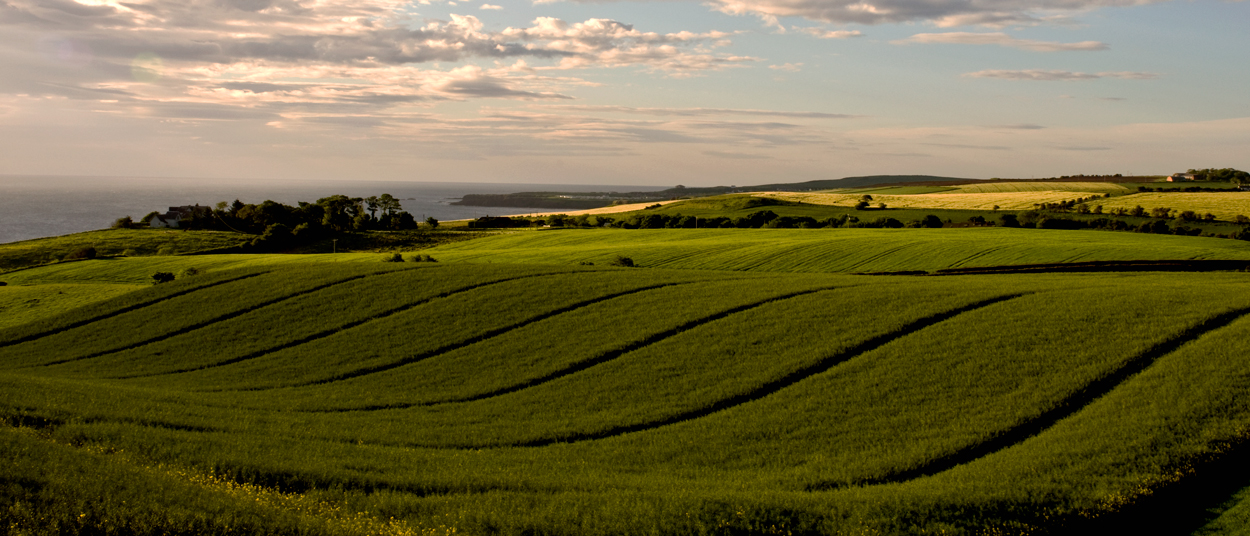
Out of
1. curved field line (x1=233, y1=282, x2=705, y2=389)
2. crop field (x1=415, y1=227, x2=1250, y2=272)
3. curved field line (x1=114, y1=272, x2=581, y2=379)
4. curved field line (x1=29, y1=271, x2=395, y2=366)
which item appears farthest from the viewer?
crop field (x1=415, y1=227, x2=1250, y2=272)

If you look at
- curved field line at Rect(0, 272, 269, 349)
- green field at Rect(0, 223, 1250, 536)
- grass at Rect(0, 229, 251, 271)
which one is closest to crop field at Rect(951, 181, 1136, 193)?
green field at Rect(0, 223, 1250, 536)

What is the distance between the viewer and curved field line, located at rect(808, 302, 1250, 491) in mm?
16031

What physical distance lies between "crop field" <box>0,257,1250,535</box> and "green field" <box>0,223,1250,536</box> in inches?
3.7

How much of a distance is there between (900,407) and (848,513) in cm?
795

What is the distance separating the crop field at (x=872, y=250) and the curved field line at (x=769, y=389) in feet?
86.7

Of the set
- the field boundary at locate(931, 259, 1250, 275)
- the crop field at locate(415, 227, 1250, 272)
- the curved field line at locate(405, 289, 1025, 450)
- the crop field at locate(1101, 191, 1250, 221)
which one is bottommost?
the curved field line at locate(405, 289, 1025, 450)

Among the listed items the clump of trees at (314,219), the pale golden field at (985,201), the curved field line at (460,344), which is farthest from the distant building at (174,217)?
the curved field line at (460,344)

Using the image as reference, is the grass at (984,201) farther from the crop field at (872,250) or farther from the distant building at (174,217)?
the distant building at (174,217)

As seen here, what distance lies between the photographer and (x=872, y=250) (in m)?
60.1

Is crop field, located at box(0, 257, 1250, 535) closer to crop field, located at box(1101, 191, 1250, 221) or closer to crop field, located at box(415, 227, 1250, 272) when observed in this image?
crop field, located at box(415, 227, 1250, 272)

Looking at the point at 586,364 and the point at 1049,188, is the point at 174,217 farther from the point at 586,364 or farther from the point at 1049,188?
the point at 1049,188

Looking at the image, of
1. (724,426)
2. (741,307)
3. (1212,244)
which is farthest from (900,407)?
(1212,244)

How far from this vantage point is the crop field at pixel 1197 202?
259ft

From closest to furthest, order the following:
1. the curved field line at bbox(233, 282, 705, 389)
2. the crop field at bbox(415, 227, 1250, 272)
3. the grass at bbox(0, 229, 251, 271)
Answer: the curved field line at bbox(233, 282, 705, 389) < the crop field at bbox(415, 227, 1250, 272) < the grass at bbox(0, 229, 251, 271)
